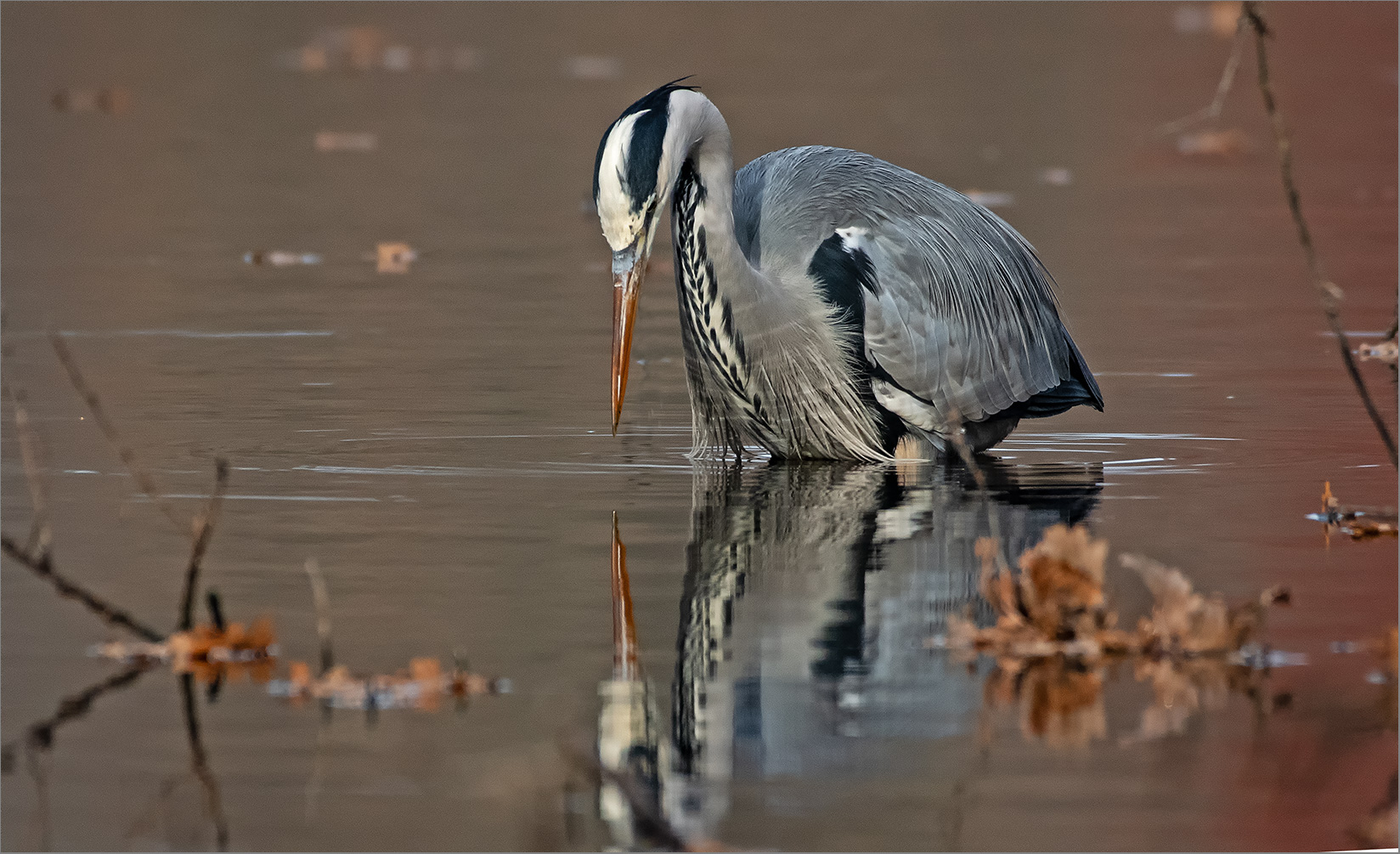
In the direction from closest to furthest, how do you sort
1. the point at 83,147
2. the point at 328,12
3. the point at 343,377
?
1. the point at 343,377
2. the point at 83,147
3. the point at 328,12

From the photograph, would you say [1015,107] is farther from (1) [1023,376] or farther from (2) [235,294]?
(1) [1023,376]

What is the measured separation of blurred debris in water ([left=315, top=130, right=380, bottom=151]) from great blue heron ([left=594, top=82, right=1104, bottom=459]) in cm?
1206

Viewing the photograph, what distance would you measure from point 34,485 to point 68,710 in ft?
8.11

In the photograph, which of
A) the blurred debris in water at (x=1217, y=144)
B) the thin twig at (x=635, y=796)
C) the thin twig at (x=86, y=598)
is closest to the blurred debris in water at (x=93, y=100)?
the blurred debris in water at (x=1217, y=144)

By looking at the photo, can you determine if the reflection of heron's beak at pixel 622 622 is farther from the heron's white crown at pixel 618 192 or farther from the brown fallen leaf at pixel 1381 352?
the brown fallen leaf at pixel 1381 352

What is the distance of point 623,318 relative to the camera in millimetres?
8133

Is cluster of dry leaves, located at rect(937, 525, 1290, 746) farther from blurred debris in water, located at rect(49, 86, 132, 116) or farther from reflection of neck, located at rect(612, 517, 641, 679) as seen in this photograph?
blurred debris in water, located at rect(49, 86, 132, 116)

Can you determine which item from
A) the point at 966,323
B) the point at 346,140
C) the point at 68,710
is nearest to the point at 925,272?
the point at 966,323

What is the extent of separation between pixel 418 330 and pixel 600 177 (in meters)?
4.53

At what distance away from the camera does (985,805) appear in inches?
189

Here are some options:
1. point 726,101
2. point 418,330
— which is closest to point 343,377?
point 418,330

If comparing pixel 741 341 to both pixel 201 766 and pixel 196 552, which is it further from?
pixel 201 766

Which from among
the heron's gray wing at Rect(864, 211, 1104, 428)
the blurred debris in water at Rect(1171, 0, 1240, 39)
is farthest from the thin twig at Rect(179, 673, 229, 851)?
the blurred debris in water at Rect(1171, 0, 1240, 39)

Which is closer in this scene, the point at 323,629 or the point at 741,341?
the point at 323,629
